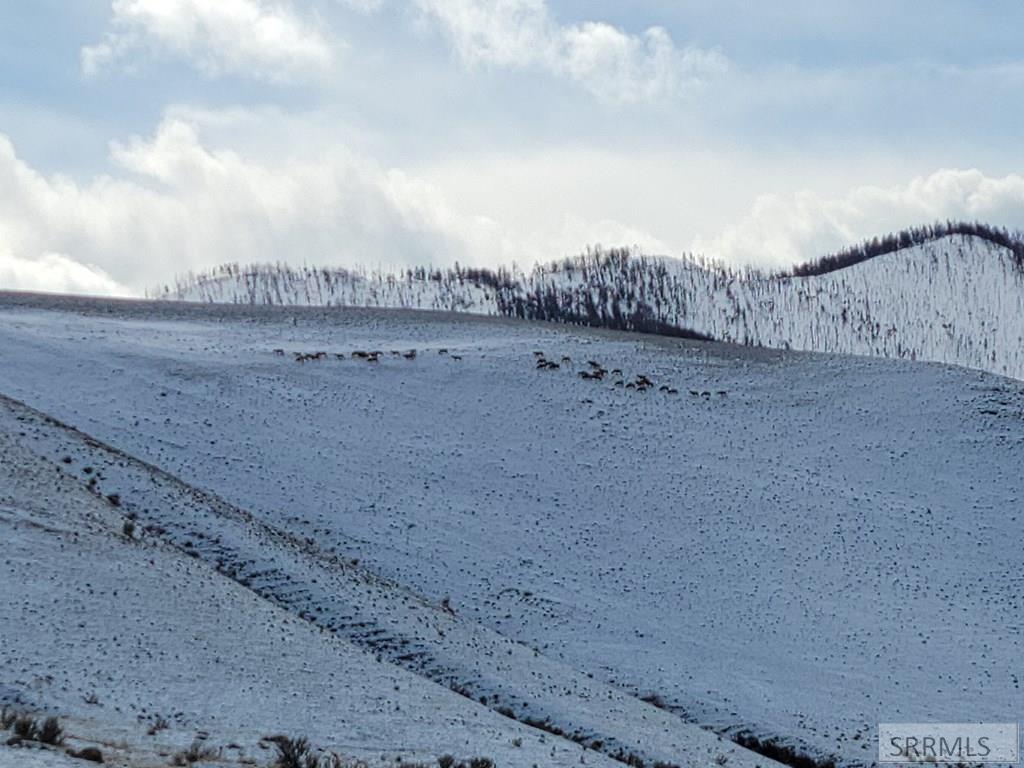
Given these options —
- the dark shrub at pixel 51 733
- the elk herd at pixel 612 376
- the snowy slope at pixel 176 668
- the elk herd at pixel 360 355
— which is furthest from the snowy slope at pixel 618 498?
the dark shrub at pixel 51 733

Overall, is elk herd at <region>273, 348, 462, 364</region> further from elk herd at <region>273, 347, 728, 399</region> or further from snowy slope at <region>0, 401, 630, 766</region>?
snowy slope at <region>0, 401, 630, 766</region>

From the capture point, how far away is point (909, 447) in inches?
2077

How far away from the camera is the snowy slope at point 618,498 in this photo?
1227 inches

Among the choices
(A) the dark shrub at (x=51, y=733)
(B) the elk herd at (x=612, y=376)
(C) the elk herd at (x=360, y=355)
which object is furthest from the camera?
(B) the elk herd at (x=612, y=376)

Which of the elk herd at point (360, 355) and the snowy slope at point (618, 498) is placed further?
the elk herd at point (360, 355)

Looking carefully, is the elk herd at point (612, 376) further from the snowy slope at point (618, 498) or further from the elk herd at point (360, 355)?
the elk herd at point (360, 355)

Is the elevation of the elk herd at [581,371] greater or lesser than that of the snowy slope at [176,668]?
greater

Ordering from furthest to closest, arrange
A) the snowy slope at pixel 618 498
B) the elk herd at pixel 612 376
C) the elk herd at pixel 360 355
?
the elk herd at pixel 612 376 → the elk herd at pixel 360 355 → the snowy slope at pixel 618 498

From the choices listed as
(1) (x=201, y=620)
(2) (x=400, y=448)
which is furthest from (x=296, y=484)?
(1) (x=201, y=620)

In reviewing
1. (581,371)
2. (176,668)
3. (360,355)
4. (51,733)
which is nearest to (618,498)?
(581,371)

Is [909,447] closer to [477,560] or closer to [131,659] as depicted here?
[477,560]

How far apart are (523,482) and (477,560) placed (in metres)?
7.74

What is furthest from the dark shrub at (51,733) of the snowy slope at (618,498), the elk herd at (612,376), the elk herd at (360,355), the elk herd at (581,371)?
the elk herd at (612,376)

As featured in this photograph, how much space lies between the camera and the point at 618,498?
44.2 metres
